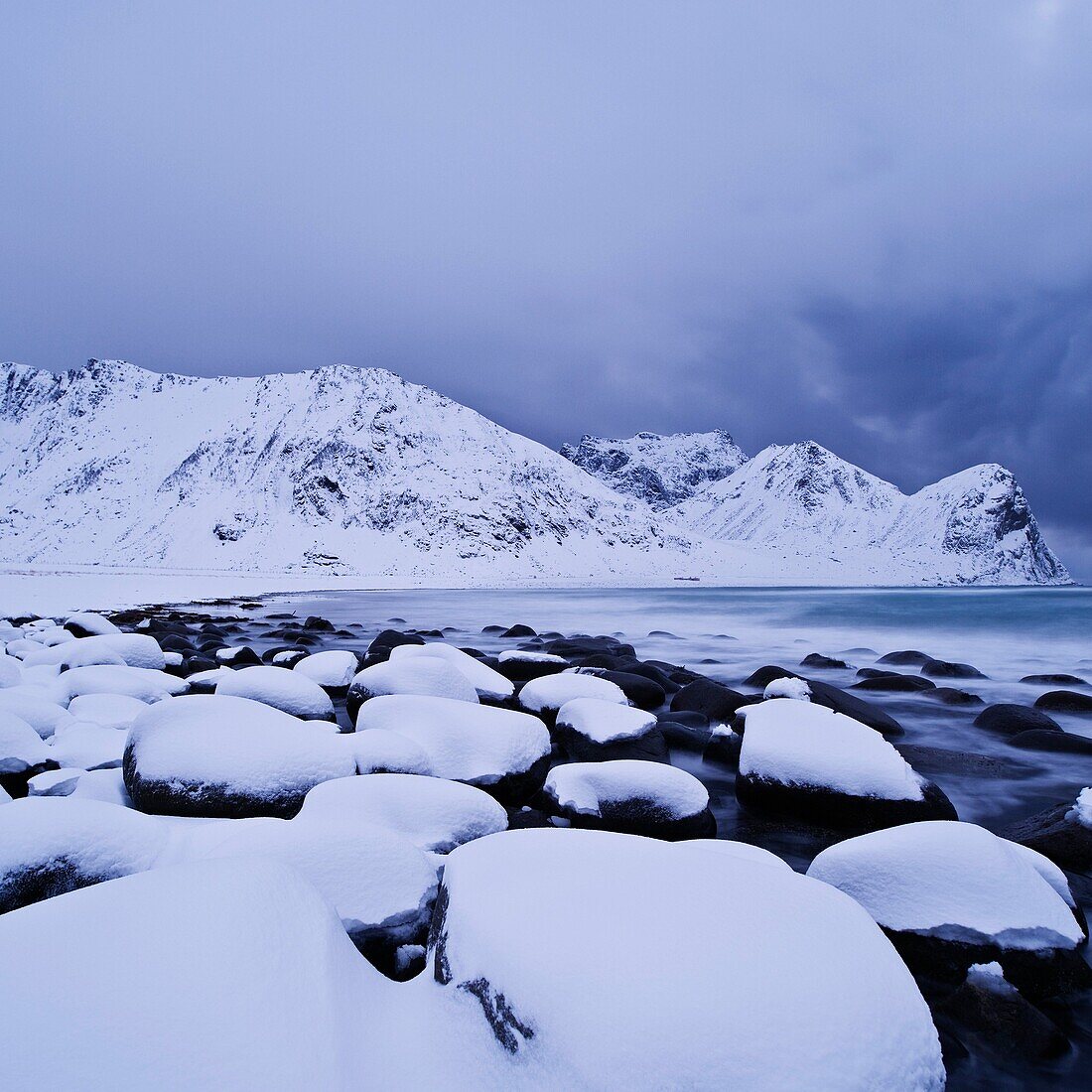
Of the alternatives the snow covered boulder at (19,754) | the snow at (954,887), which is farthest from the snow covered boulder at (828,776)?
the snow covered boulder at (19,754)

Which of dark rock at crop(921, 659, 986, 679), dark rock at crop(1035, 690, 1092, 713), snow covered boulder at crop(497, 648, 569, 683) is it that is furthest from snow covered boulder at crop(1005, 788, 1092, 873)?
dark rock at crop(921, 659, 986, 679)

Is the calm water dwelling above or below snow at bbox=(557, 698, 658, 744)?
below

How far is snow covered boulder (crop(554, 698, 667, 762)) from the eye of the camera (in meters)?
5.35

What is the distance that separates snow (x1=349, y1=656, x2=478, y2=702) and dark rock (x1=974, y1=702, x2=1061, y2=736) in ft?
19.7

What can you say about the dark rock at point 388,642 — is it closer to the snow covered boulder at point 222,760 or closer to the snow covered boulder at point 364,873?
the snow covered boulder at point 222,760

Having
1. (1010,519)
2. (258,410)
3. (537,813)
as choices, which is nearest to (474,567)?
(258,410)

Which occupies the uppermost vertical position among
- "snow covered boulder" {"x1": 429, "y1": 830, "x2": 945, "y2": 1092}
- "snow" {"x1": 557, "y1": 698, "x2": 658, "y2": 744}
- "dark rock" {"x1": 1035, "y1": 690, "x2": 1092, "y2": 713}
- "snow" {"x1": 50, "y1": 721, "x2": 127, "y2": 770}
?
"snow covered boulder" {"x1": 429, "y1": 830, "x2": 945, "y2": 1092}

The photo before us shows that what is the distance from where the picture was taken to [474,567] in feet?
201

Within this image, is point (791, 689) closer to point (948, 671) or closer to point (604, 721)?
point (604, 721)

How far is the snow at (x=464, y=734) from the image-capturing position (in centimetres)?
435

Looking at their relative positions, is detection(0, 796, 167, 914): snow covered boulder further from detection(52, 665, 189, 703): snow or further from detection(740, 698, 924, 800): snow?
detection(740, 698, 924, 800): snow

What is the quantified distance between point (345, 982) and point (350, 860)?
794mm

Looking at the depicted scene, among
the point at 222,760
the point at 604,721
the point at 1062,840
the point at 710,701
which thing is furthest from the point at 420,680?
the point at 1062,840

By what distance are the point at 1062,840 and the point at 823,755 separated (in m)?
1.40
